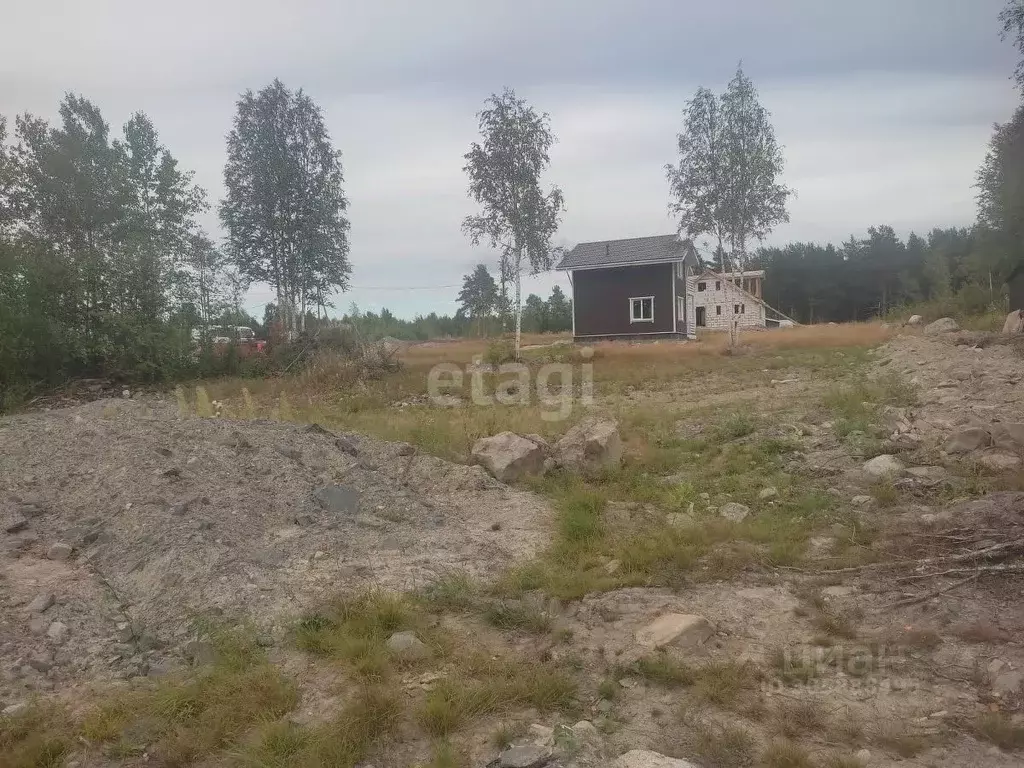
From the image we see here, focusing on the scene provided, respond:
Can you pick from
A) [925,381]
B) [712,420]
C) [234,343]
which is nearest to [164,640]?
[712,420]

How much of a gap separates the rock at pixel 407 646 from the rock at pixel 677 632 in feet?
3.93

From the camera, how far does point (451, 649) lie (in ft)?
12.8

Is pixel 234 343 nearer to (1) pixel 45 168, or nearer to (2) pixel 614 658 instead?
(1) pixel 45 168

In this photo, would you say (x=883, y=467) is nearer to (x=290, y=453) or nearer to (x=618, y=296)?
(x=290, y=453)

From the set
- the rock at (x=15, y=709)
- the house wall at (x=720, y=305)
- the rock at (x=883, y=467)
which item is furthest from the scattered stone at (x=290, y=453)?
the house wall at (x=720, y=305)

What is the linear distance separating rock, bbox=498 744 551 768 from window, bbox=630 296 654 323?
24.7 m

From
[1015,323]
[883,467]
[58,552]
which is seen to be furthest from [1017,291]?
[58,552]

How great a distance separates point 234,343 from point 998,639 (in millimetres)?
18355

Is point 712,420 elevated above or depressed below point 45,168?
below

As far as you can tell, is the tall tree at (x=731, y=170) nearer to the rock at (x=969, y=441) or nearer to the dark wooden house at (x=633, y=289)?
the dark wooden house at (x=633, y=289)

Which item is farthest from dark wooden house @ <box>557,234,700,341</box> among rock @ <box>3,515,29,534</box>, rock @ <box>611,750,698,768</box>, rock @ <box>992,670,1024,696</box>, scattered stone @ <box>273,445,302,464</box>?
A: rock @ <box>611,750,698,768</box>

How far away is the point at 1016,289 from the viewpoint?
52.8ft

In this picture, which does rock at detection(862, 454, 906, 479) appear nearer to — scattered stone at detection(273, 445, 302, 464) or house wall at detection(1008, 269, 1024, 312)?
scattered stone at detection(273, 445, 302, 464)

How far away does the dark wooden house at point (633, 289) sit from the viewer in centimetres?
2647
